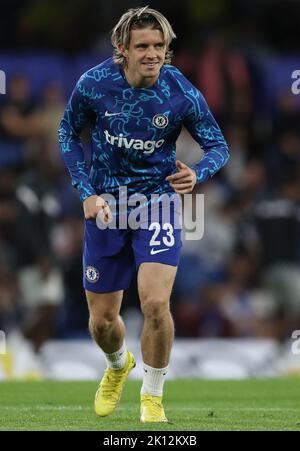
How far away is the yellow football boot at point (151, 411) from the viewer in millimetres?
7652

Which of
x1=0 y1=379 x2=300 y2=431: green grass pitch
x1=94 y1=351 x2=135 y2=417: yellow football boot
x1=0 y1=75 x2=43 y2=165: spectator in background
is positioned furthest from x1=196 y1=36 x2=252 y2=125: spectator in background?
x1=94 y1=351 x2=135 y2=417: yellow football boot

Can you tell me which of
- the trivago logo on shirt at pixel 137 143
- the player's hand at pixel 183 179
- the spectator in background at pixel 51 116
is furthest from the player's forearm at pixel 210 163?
the spectator in background at pixel 51 116

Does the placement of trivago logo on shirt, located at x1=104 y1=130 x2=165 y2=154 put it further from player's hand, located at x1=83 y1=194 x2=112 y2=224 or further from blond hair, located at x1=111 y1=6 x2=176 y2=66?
blond hair, located at x1=111 y1=6 x2=176 y2=66

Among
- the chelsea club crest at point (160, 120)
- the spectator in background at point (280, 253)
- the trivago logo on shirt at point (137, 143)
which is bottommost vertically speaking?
the spectator in background at point (280, 253)

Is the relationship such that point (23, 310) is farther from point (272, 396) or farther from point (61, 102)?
point (272, 396)

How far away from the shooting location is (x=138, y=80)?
7910 millimetres

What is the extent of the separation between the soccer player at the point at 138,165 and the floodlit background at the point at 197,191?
5.30m

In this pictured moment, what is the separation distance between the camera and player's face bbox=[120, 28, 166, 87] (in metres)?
7.73

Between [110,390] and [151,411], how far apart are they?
65 cm

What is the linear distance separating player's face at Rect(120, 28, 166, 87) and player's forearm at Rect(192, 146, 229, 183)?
0.59 metres

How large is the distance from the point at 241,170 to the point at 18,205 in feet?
10.1

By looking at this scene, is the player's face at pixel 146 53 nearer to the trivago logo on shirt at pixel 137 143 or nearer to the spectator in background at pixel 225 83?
the trivago logo on shirt at pixel 137 143

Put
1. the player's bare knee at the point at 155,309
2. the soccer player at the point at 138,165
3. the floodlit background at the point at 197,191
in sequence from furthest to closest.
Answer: the floodlit background at the point at 197,191 → the soccer player at the point at 138,165 → the player's bare knee at the point at 155,309

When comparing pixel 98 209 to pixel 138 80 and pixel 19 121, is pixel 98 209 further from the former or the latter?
pixel 19 121
